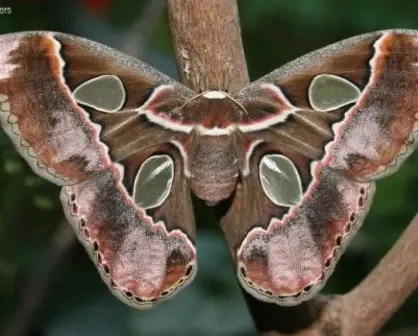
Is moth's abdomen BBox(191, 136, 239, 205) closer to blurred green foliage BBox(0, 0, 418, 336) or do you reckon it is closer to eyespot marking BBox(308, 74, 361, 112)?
eyespot marking BBox(308, 74, 361, 112)

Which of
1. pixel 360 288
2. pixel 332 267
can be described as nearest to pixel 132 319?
pixel 360 288

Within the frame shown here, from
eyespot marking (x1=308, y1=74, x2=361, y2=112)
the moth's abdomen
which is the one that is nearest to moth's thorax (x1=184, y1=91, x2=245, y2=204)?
the moth's abdomen

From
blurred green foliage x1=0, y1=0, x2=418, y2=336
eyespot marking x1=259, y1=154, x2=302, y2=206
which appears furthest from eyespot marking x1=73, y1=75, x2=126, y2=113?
blurred green foliage x1=0, y1=0, x2=418, y2=336

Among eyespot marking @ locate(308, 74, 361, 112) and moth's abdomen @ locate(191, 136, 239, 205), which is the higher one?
eyespot marking @ locate(308, 74, 361, 112)

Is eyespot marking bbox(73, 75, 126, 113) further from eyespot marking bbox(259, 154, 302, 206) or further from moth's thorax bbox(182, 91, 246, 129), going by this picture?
eyespot marking bbox(259, 154, 302, 206)

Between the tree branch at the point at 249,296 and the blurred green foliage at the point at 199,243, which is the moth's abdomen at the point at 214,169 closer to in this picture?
the tree branch at the point at 249,296

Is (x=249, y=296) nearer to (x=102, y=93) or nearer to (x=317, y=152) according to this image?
(x=317, y=152)

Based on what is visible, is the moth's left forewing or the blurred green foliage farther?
the blurred green foliage
